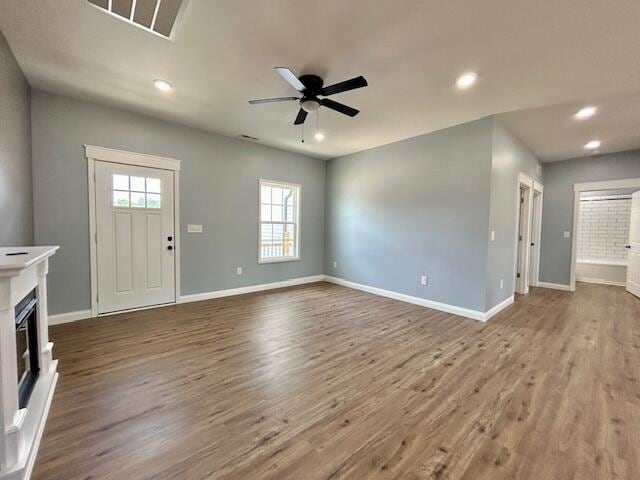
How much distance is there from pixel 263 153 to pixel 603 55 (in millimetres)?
4374

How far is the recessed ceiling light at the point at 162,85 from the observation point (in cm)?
280

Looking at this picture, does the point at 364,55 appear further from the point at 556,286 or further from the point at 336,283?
the point at 556,286

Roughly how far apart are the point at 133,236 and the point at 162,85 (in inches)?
79.9

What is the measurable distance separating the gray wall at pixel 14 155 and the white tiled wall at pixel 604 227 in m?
10.3

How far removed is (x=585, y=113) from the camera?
10.8ft

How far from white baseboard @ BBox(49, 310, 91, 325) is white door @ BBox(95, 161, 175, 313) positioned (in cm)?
16

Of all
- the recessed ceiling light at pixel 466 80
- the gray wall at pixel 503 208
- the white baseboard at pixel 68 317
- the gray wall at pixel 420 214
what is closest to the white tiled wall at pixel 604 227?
the gray wall at pixel 503 208

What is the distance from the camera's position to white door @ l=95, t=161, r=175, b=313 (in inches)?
139

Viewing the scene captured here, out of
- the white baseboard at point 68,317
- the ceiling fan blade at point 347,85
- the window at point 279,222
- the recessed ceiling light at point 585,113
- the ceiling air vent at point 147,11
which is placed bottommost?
the white baseboard at point 68,317


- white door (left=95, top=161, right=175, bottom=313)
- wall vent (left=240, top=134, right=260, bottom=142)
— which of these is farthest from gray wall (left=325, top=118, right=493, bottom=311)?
white door (left=95, top=161, right=175, bottom=313)

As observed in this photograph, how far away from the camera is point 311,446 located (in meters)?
1.55

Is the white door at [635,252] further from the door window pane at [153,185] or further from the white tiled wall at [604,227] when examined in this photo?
the door window pane at [153,185]

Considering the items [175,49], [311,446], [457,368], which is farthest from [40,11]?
[457,368]

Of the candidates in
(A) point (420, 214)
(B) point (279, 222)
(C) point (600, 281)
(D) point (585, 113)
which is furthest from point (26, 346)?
(C) point (600, 281)
